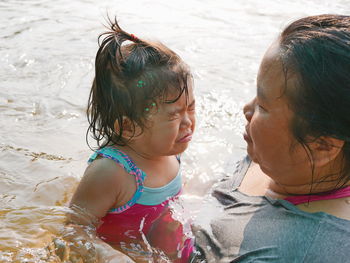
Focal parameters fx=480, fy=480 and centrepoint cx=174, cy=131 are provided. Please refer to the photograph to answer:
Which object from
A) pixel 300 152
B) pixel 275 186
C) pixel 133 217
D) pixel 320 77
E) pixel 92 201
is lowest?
pixel 133 217

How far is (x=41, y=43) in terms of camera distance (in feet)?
18.0

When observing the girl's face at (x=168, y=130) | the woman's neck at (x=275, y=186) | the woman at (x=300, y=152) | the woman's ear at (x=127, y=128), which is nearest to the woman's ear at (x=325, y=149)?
the woman at (x=300, y=152)

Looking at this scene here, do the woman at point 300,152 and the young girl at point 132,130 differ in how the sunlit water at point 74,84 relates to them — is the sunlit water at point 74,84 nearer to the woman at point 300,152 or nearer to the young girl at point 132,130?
the young girl at point 132,130

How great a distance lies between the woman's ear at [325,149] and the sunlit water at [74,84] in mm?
881

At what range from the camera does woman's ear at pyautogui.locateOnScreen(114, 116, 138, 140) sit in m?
2.53

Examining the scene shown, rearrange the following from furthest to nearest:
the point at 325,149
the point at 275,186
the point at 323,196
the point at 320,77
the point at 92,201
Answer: the point at 92,201, the point at 275,186, the point at 323,196, the point at 325,149, the point at 320,77

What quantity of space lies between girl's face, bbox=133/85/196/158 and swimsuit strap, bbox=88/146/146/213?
0.35ft

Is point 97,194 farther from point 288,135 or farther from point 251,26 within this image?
point 251,26

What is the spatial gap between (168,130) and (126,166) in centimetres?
29

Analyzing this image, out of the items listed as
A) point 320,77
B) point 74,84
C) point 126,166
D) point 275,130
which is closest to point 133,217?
point 126,166

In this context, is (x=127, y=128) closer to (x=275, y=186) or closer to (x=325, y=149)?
(x=275, y=186)

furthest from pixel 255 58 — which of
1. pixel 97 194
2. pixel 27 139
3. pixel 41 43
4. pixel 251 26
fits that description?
pixel 97 194

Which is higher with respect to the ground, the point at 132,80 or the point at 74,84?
the point at 132,80

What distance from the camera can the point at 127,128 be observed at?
256 cm
